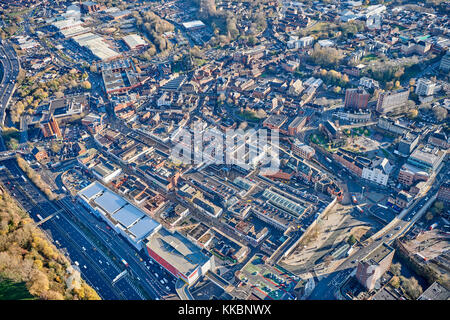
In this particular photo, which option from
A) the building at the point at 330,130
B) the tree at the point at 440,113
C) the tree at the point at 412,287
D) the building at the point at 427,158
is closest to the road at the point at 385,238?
the building at the point at 427,158

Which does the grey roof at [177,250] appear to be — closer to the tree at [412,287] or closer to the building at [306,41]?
the tree at [412,287]

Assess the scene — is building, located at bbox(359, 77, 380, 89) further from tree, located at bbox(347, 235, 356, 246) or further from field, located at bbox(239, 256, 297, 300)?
field, located at bbox(239, 256, 297, 300)

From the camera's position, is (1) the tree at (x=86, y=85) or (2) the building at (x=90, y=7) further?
(2) the building at (x=90, y=7)

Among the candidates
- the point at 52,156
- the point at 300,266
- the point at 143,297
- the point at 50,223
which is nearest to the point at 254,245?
the point at 300,266

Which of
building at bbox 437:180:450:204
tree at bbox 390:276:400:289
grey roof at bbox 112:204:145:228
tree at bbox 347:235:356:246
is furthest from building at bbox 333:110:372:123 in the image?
grey roof at bbox 112:204:145:228

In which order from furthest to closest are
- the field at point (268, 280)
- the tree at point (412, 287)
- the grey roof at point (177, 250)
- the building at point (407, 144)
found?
the building at point (407, 144) < the grey roof at point (177, 250) < the field at point (268, 280) < the tree at point (412, 287)

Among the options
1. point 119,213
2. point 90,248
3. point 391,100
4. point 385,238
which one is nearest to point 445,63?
point 391,100
